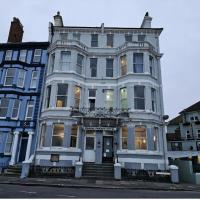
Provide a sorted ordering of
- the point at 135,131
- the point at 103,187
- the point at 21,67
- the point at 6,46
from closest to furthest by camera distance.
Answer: the point at 103,187, the point at 135,131, the point at 21,67, the point at 6,46

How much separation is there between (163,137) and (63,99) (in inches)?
418

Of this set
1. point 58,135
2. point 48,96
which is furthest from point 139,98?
point 48,96

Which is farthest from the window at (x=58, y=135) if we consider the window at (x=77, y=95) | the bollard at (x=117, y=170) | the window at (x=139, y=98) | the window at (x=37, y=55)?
the window at (x=37, y=55)

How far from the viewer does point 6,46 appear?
2420 cm

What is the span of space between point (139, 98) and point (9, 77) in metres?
14.3

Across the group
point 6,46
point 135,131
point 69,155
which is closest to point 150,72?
point 135,131

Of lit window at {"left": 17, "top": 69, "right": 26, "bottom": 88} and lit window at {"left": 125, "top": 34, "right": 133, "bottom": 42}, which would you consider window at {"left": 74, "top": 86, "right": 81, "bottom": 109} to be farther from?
lit window at {"left": 125, "top": 34, "right": 133, "bottom": 42}

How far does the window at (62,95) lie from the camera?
1993cm

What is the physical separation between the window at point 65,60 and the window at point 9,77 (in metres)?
5.71

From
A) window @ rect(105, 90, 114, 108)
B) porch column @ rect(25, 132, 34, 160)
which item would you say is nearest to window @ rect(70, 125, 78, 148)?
window @ rect(105, 90, 114, 108)

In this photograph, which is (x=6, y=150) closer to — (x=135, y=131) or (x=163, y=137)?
(x=135, y=131)

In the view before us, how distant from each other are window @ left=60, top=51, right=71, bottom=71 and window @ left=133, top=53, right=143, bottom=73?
6.94 metres

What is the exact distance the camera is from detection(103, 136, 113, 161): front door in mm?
19281

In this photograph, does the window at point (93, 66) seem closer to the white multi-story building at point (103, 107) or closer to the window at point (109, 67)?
the white multi-story building at point (103, 107)
